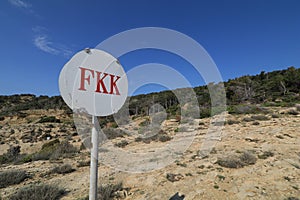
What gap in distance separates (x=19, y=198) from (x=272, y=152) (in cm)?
741

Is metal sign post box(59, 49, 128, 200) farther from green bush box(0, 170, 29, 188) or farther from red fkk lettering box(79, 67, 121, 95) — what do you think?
green bush box(0, 170, 29, 188)

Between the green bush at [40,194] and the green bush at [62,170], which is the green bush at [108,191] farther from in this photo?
the green bush at [62,170]

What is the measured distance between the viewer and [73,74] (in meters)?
1.81

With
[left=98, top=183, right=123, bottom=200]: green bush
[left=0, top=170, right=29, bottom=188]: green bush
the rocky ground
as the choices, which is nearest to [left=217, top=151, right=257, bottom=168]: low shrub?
the rocky ground

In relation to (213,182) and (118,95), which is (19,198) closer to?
(118,95)

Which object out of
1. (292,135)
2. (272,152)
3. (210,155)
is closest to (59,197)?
(210,155)

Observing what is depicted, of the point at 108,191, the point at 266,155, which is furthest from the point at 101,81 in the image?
the point at 266,155

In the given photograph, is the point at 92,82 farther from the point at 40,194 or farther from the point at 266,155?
the point at 266,155

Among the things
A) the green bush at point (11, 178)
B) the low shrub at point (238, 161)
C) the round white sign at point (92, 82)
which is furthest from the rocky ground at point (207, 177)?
the round white sign at point (92, 82)

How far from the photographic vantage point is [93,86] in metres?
1.87

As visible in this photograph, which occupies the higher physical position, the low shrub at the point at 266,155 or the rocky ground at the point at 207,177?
the low shrub at the point at 266,155

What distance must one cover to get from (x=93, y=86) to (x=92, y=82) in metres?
0.05

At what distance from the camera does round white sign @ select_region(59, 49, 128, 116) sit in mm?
1794

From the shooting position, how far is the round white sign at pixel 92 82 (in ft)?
5.89
